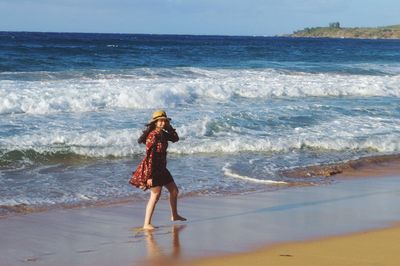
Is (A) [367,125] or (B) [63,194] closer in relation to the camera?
(B) [63,194]

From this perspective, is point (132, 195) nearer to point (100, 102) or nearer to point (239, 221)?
point (239, 221)

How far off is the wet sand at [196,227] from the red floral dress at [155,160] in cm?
44

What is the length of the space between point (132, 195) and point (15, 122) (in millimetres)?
5885

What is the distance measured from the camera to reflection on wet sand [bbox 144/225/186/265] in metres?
5.93

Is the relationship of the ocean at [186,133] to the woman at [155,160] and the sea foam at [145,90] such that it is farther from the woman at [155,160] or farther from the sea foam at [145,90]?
the woman at [155,160]

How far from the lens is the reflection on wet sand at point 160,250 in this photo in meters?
5.93

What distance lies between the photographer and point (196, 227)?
285 inches

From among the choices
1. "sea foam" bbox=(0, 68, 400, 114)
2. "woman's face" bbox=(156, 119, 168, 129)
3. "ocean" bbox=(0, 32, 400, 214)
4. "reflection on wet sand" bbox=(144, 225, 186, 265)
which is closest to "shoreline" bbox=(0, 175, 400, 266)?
"reflection on wet sand" bbox=(144, 225, 186, 265)

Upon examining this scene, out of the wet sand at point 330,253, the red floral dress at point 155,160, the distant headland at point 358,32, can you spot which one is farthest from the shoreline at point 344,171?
the distant headland at point 358,32

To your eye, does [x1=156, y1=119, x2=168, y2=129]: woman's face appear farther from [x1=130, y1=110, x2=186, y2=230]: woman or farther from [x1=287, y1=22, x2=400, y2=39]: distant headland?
[x1=287, y1=22, x2=400, y2=39]: distant headland

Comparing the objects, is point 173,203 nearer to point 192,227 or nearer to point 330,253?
point 192,227

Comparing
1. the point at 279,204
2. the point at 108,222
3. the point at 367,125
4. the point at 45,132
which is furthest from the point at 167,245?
the point at 367,125

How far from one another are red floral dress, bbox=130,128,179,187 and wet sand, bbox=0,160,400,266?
0.44 m

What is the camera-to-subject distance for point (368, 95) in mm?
23562
